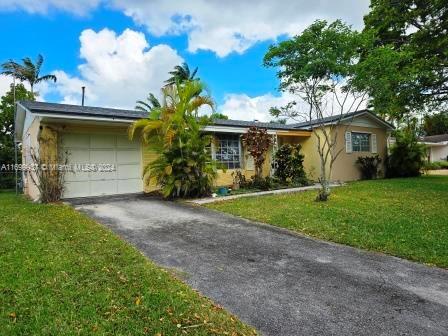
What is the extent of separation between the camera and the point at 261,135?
12.8m

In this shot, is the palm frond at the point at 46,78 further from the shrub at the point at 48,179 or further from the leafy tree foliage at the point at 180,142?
the leafy tree foliage at the point at 180,142

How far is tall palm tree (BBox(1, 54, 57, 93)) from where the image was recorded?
22078 millimetres

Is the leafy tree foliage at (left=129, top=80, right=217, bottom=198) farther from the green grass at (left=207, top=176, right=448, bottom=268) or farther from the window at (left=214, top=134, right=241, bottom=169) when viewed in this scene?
the window at (left=214, top=134, right=241, bottom=169)

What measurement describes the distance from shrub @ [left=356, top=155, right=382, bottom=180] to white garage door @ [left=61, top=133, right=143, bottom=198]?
37.6 feet

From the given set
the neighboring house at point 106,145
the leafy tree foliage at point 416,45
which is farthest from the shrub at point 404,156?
the neighboring house at point 106,145

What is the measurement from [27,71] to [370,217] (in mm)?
24231

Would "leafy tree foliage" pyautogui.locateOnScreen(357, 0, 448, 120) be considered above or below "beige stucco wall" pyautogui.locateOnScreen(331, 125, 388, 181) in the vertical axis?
above

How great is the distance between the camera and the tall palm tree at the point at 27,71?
22.1 metres

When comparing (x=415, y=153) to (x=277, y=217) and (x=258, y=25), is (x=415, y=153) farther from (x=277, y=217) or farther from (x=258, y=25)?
(x=277, y=217)

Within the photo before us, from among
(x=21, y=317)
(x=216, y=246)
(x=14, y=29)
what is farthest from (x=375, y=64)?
(x=14, y=29)

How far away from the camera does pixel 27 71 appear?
74.7 ft

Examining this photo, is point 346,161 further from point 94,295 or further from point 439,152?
point 439,152

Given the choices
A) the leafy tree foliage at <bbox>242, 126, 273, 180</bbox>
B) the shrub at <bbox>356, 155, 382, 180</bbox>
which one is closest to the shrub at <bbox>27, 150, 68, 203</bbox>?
the leafy tree foliage at <bbox>242, 126, 273, 180</bbox>

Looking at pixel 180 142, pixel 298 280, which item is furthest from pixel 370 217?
pixel 180 142
